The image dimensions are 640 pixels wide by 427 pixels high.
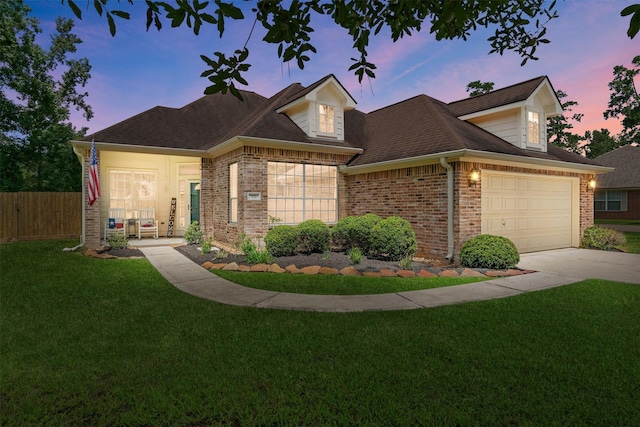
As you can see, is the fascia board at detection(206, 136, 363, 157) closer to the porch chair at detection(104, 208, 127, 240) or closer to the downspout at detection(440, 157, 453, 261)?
the downspout at detection(440, 157, 453, 261)

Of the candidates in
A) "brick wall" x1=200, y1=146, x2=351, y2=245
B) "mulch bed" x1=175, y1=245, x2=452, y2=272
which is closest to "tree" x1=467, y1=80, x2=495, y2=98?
"brick wall" x1=200, y1=146, x2=351, y2=245

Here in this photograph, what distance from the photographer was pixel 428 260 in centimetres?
984

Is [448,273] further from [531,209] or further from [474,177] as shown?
[531,209]

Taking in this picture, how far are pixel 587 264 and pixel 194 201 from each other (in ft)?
43.6

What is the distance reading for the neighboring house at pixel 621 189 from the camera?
25812 mm

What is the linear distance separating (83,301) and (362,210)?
8.45 meters

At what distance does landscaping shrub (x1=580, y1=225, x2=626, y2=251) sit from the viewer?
12195 mm

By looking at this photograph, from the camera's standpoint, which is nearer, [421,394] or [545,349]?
[421,394]

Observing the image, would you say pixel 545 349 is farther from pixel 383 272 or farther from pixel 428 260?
pixel 428 260

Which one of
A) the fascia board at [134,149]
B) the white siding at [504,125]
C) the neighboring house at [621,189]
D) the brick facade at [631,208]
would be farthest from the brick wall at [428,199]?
the brick facade at [631,208]

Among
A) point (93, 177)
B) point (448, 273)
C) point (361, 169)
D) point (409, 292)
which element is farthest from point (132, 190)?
point (448, 273)

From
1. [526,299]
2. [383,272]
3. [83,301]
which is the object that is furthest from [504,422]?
[83,301]

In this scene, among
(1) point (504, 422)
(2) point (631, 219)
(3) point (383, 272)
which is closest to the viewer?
(1) point (504, 422)

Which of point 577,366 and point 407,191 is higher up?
point 407,191
